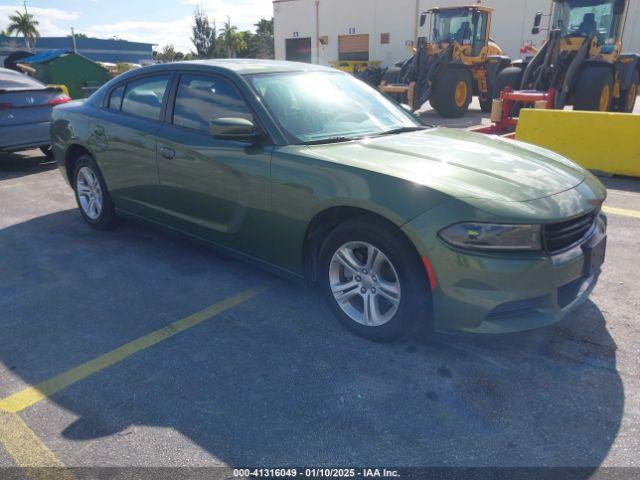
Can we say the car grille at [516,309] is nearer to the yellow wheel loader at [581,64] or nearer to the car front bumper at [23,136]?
the car front bumper at [23,136]

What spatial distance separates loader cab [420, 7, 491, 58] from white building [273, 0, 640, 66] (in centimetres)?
2064

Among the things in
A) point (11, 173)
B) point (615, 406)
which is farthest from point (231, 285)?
point (11, 173)

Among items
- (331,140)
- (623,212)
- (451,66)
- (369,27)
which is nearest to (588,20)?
(451,66)

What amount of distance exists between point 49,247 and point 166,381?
8.94 feet

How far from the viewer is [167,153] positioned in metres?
3.98

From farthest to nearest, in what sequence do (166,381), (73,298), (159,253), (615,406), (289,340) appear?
(159,253), (73,298), (289,340), (166,381), (615,406)

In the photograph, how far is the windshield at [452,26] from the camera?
14.6 metres

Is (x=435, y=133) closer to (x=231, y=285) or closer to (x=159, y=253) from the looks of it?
(x=231, y=285)

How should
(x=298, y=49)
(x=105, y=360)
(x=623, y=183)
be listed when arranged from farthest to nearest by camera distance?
(x=298, y=49) → (x=623, y=183) → (x=105, y=360)

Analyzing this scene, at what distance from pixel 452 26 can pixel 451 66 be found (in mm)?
1450

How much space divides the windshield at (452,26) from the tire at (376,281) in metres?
13.2

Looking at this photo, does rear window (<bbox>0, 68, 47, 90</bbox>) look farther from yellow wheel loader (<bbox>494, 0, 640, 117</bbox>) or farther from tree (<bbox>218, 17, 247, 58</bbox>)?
tree (<bbox>218, 17, 247, 58</bbox>)

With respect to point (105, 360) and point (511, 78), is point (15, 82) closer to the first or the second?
point (105, 360)

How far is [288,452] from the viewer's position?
7.46 ft
